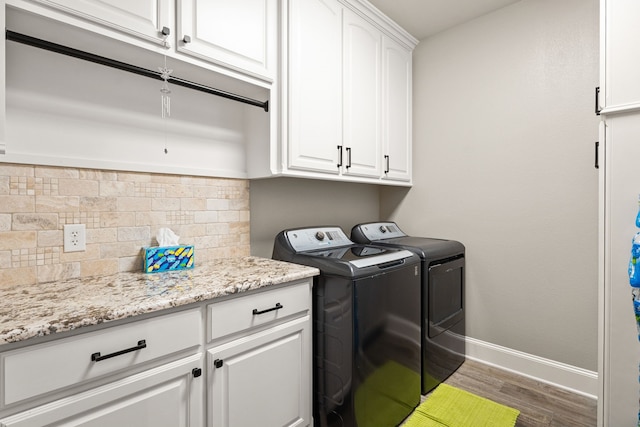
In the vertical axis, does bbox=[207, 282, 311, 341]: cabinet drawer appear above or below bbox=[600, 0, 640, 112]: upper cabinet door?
below

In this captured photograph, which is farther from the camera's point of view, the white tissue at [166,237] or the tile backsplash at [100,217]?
the white tissue at [166,237]

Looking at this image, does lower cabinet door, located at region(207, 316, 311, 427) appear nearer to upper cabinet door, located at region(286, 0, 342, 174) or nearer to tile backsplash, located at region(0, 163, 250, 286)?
tile backsplash, located at region(0, 163, 250, 286)

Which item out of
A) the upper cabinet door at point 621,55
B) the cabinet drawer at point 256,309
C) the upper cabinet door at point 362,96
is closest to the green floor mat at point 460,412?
the cabinet drawer at point 256,309

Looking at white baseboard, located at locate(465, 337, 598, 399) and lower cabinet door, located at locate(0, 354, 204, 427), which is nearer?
lower cabinet door, located at locate(0, 354, 204, 427)

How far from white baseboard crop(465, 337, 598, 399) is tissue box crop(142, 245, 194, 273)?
7.23 ft

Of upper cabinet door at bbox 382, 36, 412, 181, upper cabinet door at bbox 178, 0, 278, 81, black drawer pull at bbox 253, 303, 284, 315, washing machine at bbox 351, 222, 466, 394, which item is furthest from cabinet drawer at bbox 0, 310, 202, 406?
upper cabinet door at bbox 382, 36, 412, 181

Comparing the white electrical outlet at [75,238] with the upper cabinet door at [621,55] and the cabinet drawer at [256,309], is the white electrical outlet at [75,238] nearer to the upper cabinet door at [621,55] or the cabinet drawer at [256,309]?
Answer: the cabinet drawer at [256,309]

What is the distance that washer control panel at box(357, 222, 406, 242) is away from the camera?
8.35ft

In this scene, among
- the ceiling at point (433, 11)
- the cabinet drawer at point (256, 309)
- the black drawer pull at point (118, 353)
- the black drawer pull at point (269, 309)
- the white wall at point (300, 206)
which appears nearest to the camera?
the black drawer pull at point (118, 353)

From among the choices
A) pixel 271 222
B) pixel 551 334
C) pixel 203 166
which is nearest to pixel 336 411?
pixel 271 222

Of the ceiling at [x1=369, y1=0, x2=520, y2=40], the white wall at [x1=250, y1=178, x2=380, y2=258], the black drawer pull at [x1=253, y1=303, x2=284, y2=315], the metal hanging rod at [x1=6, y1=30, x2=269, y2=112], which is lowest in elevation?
the black drawer pull at [x1=253, y1=303, x2=284, y2=315]

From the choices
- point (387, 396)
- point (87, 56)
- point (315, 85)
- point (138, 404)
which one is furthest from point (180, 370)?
point (315, 85)

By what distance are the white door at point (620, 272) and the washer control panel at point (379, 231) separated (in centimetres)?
141

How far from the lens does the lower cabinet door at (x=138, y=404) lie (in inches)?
34.9
